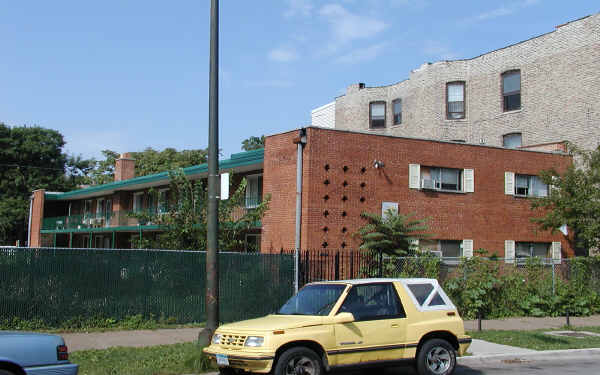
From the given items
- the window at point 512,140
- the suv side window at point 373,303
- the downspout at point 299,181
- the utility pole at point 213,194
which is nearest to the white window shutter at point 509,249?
the window at point 512,140

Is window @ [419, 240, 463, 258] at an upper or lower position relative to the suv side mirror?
upper

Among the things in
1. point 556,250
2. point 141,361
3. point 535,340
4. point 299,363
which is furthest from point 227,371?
point 556,250

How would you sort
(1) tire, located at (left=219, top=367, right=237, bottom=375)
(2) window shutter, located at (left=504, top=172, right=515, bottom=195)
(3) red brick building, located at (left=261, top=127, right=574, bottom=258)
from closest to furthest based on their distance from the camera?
(1) tire, located at (left=219, top=367, right=237, bottom=375) → (3) red brick building, located at (left=261, top=127, right=574, bottom=258) → (2) window shutter, located at (left=504, top=172, right=515, bottom=195)

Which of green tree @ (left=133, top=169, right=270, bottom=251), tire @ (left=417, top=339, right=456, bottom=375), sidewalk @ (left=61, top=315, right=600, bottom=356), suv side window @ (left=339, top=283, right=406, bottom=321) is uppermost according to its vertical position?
green tree @ (left=133, top=169, right=270, bottom=251)

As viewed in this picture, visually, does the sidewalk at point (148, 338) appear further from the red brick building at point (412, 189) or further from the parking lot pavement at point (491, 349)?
the red brick building at point (412, 189)

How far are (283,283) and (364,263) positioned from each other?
2.87 meters

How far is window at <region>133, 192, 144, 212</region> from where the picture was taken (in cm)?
3931

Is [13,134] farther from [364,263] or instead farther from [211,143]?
[211,143]

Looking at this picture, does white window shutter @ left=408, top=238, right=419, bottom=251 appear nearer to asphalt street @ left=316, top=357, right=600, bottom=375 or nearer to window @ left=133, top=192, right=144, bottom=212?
asphalt street @ left=316, top=357, right=600, bottom=375

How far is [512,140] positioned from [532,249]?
307 inches

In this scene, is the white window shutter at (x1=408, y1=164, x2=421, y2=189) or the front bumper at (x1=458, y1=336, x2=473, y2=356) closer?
the front bumper at (x1=458, y1=336, x2=473, y2=356)

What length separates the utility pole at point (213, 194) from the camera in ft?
35.4

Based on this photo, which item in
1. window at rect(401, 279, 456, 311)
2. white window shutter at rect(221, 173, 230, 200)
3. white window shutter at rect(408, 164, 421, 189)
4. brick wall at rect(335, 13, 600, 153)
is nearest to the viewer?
window at rect(401, 279, 456, 311)

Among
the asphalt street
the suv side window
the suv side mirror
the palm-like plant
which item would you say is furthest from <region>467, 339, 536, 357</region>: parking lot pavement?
the palm-like plant
